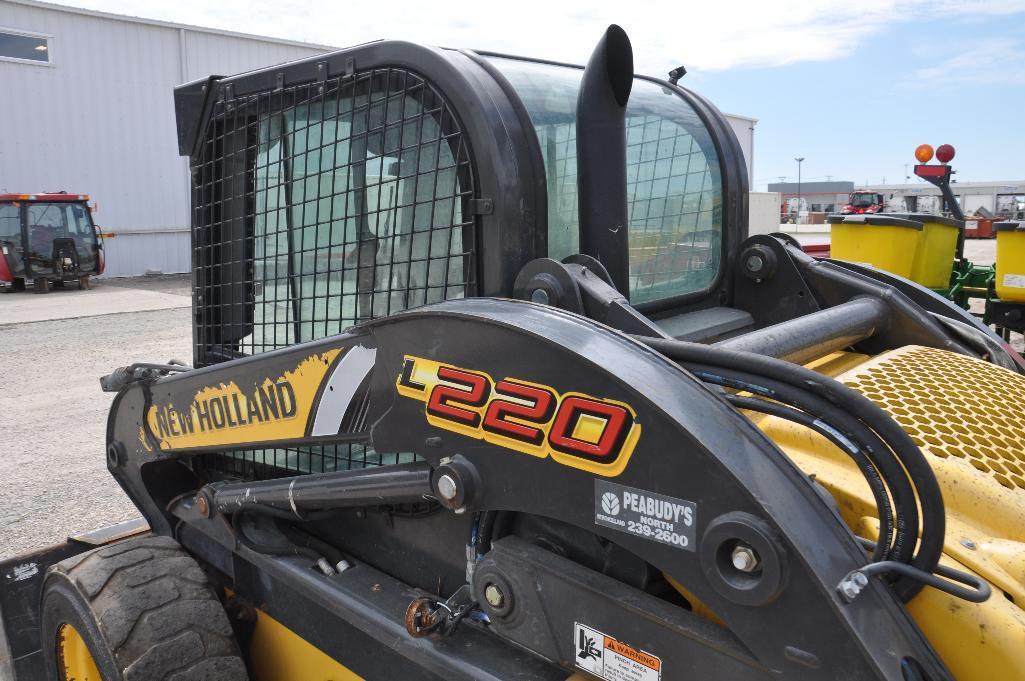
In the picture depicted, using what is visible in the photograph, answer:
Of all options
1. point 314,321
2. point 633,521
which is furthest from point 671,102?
point 633,521

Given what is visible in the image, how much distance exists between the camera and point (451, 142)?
1782mm

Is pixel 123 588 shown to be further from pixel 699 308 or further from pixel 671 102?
pixel 671 102

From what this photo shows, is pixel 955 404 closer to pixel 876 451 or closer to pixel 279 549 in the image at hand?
pixel 876 451

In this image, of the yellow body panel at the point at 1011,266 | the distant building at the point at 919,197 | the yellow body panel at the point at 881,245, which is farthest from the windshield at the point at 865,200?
the yellow body panel at the point at 881,245

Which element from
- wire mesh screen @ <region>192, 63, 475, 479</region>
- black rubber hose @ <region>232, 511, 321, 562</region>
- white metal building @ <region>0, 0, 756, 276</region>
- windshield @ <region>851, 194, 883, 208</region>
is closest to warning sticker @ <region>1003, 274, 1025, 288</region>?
wire mesh screen @ <region>192, 63, 475, 479</region>

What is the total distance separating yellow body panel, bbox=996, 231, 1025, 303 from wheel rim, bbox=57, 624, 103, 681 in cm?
760

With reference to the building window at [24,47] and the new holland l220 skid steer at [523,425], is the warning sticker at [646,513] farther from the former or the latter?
the building window at [24,47]

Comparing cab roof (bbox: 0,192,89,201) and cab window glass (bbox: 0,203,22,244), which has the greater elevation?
cab roof (bbox: 0,192,89,201)

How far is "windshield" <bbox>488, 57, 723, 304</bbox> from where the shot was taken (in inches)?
78.9

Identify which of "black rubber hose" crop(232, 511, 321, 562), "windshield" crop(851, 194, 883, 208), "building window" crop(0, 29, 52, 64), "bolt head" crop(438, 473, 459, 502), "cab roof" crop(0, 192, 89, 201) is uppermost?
"building window" crop(0, 29, 52, 64)

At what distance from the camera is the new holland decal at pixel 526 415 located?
4.22ft

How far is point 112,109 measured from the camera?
21266mm

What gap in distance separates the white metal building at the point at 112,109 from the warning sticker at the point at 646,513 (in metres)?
20.3

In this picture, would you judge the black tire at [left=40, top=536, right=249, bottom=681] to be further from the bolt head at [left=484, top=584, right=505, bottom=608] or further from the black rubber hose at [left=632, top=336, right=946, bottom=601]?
→ the black rubber hose at [left=632, top=336, right=946, bottom=601]
